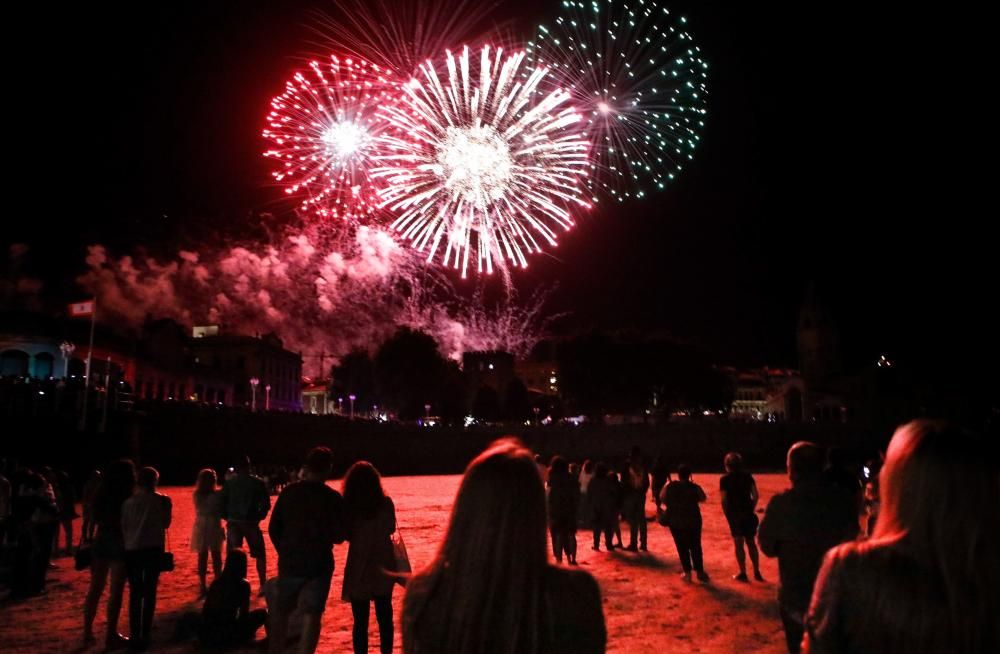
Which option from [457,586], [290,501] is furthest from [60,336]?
[457,586]

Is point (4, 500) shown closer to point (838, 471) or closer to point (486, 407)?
point (838, 471)

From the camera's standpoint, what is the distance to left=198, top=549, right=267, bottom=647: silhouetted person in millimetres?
7477

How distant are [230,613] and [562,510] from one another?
5.90 m

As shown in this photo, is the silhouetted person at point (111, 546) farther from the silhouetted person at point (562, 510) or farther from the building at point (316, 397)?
the building at point (316, 397)

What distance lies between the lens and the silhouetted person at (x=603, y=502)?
1422cm

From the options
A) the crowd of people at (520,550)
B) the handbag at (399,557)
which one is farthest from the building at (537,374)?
the handbag at (399,557)

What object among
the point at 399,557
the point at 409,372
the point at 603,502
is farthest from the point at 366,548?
the point at 409,372

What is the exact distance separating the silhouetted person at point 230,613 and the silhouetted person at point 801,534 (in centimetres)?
506

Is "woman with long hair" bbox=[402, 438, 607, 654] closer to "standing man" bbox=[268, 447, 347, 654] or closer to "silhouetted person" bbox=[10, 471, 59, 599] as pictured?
"standing man" bbox=[268, 447, 347, 654]

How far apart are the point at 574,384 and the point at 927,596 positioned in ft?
238

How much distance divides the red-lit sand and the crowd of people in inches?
17.1

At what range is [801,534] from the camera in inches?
205

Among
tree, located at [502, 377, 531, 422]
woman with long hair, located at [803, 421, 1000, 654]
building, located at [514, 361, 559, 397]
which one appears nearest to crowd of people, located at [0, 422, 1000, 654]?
woman with long hair, located at [803, 421, 1000, 654]

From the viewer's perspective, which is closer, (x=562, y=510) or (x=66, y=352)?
(x=562, y=510)
